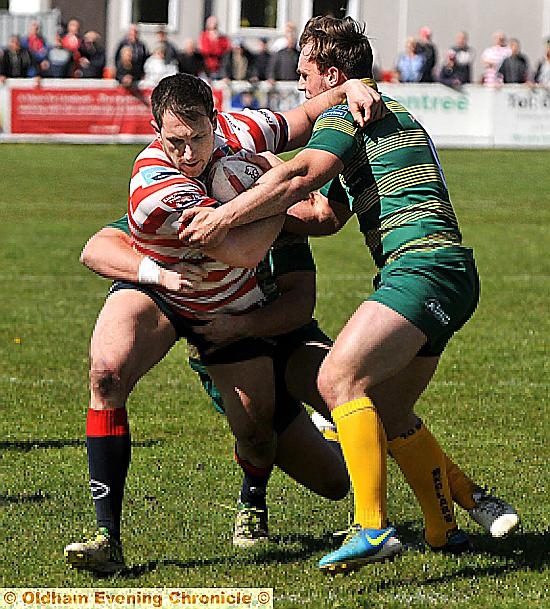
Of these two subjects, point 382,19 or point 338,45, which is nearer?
point 338,45

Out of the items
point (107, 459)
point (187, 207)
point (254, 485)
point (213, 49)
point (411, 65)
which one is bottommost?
point (411, 65)

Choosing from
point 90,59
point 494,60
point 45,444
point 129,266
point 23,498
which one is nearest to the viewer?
point 129,266

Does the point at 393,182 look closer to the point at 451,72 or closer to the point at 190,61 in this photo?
the point at 190,61

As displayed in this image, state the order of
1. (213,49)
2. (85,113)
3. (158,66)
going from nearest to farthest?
1. (85,113)
2. (158,66)
3. (213,49)

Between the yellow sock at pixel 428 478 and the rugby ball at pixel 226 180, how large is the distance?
46.1 inches

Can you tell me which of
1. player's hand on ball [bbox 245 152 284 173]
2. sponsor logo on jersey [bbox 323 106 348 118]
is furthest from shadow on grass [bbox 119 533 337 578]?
sponsor logo on jersey [bbox 323 106 348 118]

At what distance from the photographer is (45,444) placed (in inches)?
297

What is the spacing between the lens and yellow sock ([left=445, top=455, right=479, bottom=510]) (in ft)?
19.0

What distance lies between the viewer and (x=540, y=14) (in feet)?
135

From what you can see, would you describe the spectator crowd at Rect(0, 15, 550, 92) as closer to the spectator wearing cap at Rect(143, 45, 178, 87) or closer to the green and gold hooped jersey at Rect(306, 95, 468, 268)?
the spectator wearing cap at Rect(143, 45, 178, 87)

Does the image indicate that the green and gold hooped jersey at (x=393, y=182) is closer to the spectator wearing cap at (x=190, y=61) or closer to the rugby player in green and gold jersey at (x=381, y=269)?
the rugby player in green and gold jersey at (x=381, y=269)

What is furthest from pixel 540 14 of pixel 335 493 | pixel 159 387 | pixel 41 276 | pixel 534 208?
pixel 335 493

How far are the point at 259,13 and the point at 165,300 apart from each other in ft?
120

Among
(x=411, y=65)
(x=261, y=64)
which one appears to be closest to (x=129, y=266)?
(x=261, y=64)
